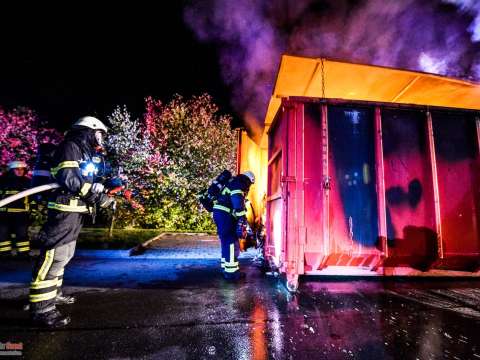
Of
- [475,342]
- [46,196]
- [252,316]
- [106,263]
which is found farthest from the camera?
[106,263]

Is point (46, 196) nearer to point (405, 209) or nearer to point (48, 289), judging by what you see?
point (48, 289)

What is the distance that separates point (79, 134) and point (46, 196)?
78 cm

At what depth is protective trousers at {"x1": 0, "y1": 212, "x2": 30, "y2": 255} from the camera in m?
4.71

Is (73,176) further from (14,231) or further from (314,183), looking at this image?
(14,231)

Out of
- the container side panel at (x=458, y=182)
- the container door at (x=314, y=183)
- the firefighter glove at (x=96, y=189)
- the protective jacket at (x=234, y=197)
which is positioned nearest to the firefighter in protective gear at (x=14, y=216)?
the firefighter glove at (x=96, y=189)

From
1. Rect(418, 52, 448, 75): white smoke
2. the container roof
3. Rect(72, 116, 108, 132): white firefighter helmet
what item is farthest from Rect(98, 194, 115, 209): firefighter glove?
Rect(418, 52, 448, 75): white smoke

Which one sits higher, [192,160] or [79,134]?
[192,160]

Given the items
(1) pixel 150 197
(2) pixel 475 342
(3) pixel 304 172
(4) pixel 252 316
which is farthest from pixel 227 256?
(1) pixel 150 197

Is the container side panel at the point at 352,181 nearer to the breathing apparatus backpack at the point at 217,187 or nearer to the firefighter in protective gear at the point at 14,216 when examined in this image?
the breathing apparatus backpack at the point at 217,187

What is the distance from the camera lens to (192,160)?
1242cm

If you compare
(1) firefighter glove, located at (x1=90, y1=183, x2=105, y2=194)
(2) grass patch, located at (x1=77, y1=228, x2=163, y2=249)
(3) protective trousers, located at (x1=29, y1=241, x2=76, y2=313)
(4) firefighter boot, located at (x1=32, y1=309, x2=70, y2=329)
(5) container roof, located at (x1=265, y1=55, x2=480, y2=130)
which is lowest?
(4) firefighter boot, located at (x1=32, y1=309, x2=70, y2=329)

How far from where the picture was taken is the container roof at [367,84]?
390cm

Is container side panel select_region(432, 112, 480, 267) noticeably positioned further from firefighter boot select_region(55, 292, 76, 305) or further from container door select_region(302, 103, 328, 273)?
firefighter boot select_region(55, 292, 76, 305)

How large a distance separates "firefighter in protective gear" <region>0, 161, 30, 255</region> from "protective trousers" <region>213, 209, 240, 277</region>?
4.03m
